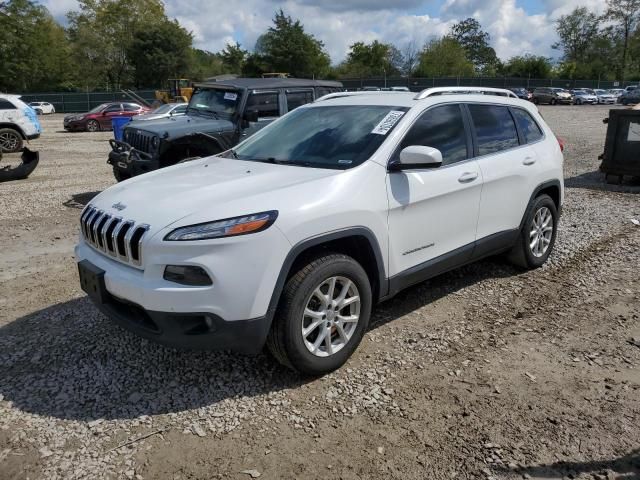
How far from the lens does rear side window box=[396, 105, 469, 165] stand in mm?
3913

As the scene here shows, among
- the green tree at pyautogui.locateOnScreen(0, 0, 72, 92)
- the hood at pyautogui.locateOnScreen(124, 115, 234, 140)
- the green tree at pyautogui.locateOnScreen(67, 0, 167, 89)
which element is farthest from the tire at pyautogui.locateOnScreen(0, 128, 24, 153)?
the green tree at pyautogui.locateOnScreen(67, 0, 167, 89)

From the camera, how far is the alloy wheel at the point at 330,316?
3267mm

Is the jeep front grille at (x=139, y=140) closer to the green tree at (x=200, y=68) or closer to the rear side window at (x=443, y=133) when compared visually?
the rear side window at (x=443, y=133)

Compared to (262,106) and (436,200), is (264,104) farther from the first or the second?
(436,200)

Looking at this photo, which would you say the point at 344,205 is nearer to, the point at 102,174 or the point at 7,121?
the point at 102,174

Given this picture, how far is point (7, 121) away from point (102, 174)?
4444 millimetres

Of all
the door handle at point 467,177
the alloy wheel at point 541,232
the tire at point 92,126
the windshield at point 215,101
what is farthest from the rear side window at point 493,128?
the tire at point 92,126

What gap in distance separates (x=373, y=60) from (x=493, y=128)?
82.8 m

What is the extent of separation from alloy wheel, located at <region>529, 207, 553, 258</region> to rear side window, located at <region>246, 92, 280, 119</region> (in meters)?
4.76

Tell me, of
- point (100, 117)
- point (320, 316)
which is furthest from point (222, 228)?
point (100, 117)

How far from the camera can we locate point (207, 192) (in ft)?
10.8

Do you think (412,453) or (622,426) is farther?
(622,426)

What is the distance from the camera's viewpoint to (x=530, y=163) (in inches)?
193

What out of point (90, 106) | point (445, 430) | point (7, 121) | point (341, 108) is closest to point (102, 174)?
point (7, 121)
